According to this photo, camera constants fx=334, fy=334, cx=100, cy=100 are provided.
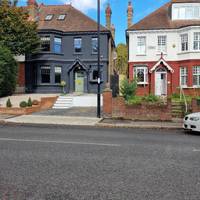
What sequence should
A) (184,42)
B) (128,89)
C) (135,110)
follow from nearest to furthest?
(135,110) → (128,89) → (184,42)

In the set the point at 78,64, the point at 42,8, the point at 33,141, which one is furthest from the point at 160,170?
the point at 42,8

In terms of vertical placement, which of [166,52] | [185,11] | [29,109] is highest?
[185,11]

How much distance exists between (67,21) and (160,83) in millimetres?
12980

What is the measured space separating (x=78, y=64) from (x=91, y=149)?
87.5 ft

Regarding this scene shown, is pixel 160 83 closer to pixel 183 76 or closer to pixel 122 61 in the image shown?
pixel 183 76

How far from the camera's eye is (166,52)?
32.3 meters

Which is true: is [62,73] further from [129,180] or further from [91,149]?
[129,180]

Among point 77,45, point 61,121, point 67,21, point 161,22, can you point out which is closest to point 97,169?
point 61,121

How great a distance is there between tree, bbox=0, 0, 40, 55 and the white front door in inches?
495

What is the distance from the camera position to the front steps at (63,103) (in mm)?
26781

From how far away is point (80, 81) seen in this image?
3638 centimetres

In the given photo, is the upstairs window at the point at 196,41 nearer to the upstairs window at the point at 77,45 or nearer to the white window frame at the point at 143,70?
the white window frame at the point at 143,70

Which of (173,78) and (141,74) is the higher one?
(141,74)

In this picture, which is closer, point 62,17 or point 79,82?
point 79,82
